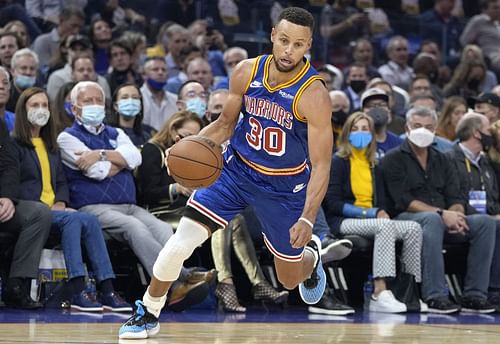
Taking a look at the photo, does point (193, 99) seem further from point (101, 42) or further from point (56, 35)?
point (56, 35)

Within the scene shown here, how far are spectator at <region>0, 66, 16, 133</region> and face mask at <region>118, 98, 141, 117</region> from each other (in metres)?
0.99

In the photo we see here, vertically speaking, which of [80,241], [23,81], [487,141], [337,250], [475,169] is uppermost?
[23,81]

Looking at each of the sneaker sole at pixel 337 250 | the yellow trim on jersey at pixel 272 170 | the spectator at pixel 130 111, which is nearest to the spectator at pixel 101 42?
the spectator at pixel 130 111

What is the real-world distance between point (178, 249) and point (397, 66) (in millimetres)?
8397

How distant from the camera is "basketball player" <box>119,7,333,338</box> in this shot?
6152 millimetres

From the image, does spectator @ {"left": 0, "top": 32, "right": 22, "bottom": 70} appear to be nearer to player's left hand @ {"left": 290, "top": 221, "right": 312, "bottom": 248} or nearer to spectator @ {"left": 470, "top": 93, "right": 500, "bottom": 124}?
Result: spectator @ {"left": 470, "top": 93, "right": 500, "bottom": 124}

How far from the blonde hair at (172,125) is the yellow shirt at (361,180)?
1532mm

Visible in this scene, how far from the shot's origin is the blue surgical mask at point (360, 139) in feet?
31.9

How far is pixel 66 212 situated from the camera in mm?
8375

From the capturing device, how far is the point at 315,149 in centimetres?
604

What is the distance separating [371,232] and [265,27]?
481 cm

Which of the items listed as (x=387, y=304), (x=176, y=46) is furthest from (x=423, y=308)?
(x=176, y=46)

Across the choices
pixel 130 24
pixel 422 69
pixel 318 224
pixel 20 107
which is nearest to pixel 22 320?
pixel 20 107

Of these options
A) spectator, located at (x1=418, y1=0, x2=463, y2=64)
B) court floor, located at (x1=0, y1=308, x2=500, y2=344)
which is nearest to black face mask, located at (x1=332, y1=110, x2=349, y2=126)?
court floor, located at (x1=0, y1=308, x2=500, y2=344)
